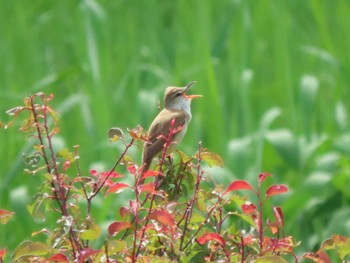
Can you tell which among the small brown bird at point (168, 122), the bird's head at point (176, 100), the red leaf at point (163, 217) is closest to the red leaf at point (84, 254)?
the red leaf at point (163, 217)

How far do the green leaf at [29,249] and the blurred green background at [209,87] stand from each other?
2.83 meters

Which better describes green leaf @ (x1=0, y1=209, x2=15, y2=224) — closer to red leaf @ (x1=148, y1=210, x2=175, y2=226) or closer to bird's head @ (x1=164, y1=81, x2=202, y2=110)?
red leaf @ (x1=148, y1=210, x2=175, y2=226)

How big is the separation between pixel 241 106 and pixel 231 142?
12.5 inches

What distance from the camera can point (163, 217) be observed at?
215 centimetres

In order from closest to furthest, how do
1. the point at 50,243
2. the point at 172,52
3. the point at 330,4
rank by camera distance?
the point at 50,243 → the point at 172,52 → the point at 330,4

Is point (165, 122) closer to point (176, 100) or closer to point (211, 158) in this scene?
point (176, 100)

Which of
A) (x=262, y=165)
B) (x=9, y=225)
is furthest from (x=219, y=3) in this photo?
(x=9, y=225)

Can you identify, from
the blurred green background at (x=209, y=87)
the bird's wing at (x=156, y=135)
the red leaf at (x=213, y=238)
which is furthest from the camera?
the blurred green background at (x=209, y=87)

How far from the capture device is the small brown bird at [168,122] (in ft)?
11.7

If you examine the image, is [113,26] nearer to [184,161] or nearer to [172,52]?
[172,52]

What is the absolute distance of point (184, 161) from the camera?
99.2 inches

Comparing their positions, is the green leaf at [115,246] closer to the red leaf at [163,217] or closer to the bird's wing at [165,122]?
the red leaf at [163,217]

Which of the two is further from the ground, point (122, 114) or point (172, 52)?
point (172, 52)

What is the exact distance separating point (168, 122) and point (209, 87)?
1.88m
